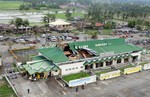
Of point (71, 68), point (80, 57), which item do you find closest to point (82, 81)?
point (71, 68)

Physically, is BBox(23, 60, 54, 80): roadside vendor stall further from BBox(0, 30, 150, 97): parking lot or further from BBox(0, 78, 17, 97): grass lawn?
BBox(0, 78, 17, 97): grass lawn

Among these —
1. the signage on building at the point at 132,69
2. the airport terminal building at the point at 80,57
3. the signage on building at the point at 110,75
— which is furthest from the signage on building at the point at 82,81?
the signage on building at the point at 132,69

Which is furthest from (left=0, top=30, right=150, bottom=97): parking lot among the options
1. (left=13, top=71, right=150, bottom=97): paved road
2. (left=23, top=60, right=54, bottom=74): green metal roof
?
(left=23, top=60, right=54, bottom=74): green metal roof

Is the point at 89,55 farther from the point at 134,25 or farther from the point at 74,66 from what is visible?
the point at 134,25

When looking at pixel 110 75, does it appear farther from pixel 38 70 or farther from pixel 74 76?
pixel 38 70

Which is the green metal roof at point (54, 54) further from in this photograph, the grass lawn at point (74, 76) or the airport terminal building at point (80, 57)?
the grass lawn at point (74, 76)

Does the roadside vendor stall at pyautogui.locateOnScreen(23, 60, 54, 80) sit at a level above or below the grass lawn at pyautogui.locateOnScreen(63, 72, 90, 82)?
above

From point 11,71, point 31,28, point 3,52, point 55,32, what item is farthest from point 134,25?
point 11,71
